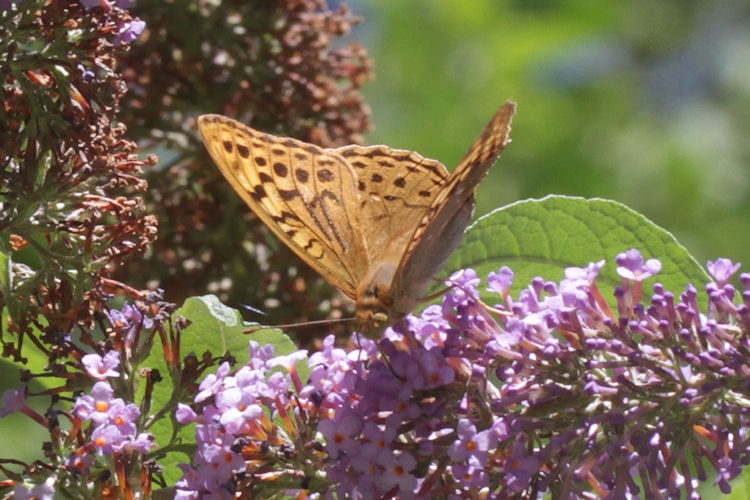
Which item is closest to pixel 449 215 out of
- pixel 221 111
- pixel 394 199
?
pixel 394 199

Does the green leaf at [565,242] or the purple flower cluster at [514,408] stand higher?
the green leaf at [565,242]

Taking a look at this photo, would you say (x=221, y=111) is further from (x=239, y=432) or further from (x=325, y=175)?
(x=239, y=432)

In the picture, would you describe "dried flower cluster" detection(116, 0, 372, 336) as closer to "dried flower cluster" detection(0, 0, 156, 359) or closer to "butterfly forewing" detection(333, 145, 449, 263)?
"butterfly forewing" detection(333, 145, 449, 263)

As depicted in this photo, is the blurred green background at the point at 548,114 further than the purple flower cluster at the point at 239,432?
Yes

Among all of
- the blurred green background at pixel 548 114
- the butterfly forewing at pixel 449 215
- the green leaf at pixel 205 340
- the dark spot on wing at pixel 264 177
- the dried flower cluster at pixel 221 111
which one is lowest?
the green leaf at pixel 205 340

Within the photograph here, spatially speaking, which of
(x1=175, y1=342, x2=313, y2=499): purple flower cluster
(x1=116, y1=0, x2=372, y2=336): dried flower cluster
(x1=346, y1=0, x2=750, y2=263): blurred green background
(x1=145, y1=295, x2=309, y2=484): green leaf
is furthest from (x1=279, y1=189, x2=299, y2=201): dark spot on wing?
(x1=346, y1=0, x2=750, y2=263): blurred green background

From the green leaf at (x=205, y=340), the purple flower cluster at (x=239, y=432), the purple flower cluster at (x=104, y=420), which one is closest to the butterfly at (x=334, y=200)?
the green leaf at (x=205, y=340)

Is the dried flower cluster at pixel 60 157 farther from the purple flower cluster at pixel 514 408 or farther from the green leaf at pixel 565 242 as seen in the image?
the green leaf at pixel 565 242
